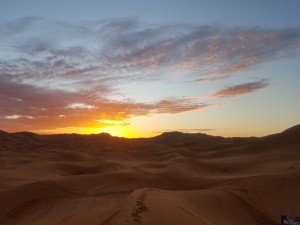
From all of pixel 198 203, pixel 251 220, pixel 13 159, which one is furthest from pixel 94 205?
pixel 13 159

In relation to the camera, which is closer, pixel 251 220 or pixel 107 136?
pixel 251 220

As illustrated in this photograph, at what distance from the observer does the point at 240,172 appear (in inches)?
752

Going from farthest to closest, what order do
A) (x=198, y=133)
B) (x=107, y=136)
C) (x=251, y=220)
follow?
(x=198, y=133) → (x=107, y=136) → (x=251, y=220)

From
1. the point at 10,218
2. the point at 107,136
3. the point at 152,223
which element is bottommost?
the point at 10,218

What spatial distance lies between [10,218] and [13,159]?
49.4 feet

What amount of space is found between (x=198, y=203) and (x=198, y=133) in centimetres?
7454

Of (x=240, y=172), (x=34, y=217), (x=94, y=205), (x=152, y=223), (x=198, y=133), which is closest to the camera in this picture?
(x=152, y=223)

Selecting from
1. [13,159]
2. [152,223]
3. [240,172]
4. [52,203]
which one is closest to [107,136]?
[13,159]

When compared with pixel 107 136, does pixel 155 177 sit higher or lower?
lower

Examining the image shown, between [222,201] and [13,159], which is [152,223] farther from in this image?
[13,159]

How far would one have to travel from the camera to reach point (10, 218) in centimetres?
1159

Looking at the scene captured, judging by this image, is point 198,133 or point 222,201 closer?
point 222,201

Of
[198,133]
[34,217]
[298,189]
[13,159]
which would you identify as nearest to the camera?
[34,217]

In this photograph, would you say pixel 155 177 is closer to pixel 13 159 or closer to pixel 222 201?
pixel 222 201
